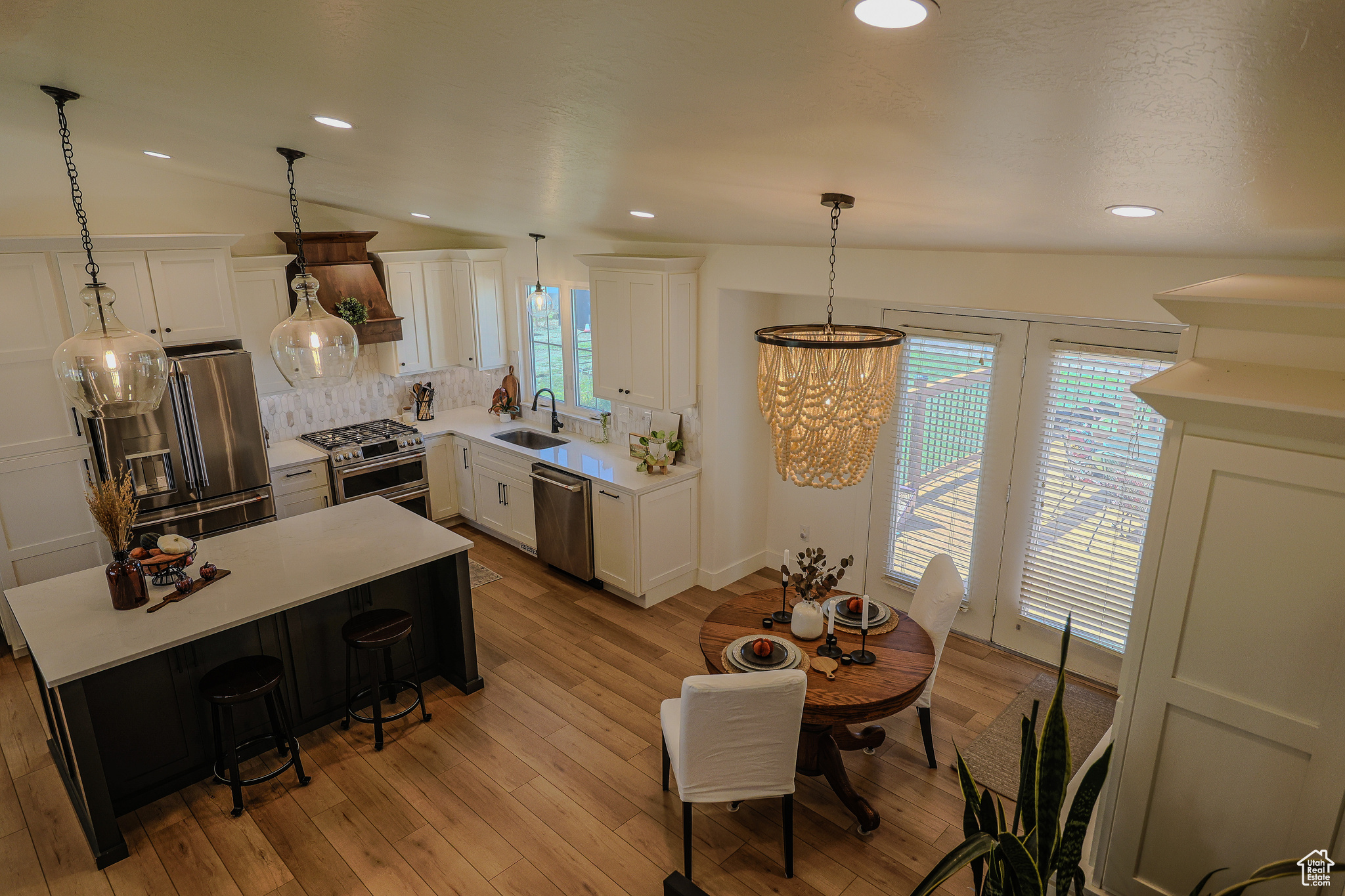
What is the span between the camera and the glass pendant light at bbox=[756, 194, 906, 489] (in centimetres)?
270

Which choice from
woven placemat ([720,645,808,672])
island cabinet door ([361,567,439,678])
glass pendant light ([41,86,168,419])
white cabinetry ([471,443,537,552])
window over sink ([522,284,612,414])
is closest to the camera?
glass pendant light ([41,86,168,419])

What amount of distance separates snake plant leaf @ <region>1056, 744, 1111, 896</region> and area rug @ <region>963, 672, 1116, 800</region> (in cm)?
167

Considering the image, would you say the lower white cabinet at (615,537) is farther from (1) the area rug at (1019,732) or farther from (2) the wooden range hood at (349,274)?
(2) the wooden range hood at (349,274)

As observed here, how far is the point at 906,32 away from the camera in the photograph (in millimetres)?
1073

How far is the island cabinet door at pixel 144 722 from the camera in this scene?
3.54m

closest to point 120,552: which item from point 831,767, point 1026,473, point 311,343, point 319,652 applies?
point 319,652

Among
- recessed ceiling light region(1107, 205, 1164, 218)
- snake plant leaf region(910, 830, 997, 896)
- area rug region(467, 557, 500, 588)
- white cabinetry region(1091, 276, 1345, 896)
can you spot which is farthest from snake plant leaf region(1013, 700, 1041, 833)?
area rug region(467, 557, 500, 588)

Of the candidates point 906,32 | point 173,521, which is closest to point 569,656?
point 173,521

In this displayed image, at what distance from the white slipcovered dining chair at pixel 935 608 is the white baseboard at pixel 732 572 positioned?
6.49 ft

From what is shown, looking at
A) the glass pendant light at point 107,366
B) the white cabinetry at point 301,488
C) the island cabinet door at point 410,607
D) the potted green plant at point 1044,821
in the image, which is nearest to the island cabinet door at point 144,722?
the island cabinet door at point 410,607

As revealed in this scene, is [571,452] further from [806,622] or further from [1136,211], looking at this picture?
[1136,211]

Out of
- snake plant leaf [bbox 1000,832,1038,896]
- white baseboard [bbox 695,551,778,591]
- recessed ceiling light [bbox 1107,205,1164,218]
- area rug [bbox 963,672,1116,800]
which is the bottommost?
area rug [bbox 963,672,1116,800]

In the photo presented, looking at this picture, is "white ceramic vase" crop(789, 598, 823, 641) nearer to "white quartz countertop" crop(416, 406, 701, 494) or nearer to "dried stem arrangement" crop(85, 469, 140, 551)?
"white quartz countertop" crop(416, 406, 701, 494)

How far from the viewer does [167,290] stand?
513 centimetres
